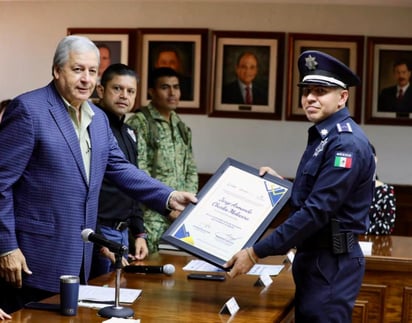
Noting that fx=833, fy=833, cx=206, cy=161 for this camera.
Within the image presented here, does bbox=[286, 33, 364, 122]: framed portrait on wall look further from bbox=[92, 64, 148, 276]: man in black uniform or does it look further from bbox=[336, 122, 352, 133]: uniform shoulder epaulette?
bbox=[336, 122, 352, 133]: uniform shoulder epaulette

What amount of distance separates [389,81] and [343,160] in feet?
15.1

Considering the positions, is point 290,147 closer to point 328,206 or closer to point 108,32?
point 108,32

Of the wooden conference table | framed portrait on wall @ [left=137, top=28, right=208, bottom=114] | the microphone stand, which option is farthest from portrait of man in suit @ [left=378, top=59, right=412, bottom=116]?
the microphone stand

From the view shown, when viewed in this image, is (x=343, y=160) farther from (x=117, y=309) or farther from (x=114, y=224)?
(x=114, y=224)

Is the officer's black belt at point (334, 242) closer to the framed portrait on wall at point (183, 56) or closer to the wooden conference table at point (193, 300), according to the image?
the wooden conference table at point (193, 300)

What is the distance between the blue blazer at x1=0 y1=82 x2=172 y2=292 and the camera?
341cm

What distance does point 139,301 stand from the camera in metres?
3.31

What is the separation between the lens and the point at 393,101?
7.78 meters

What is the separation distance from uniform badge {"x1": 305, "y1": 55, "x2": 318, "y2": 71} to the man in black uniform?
1.34 meters

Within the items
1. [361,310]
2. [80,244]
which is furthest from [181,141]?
[80,244]

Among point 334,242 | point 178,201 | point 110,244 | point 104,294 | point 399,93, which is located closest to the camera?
point 110,244

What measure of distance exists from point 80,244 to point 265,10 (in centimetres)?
479

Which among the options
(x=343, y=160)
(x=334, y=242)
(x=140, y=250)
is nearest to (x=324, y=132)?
(x=343, y=160)

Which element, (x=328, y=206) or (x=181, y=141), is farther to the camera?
(x=181, y=141)
